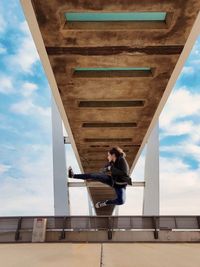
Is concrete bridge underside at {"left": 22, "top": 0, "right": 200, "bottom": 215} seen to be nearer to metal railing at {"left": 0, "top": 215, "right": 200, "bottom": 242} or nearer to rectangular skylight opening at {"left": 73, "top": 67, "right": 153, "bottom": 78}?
rectangular skylight opening at {"left": 73, "top": 67, "right": 153, "bottom": 78}

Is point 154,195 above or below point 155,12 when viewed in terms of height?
below

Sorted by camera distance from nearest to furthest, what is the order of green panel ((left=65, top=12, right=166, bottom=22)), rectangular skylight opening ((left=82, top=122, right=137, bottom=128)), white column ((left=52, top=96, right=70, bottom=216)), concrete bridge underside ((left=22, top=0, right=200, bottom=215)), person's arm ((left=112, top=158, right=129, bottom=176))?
concrete bridge underside ((left=22, top=0, right=200, bottom=215)) < person's arm ((left=112, top=158, right=129, bottom=176)) < green panel ((left=65, top=12, right=166, bottom=22)) < rectangular skylight opening ((left=82, top=122, right=137, bottom=128)) < white column ((left=52, top=96, right=70, bottom=216))

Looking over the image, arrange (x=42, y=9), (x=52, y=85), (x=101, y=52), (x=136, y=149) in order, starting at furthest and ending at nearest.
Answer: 1. (x=136, y=149)
2. (x=52, y=85)
3. (x=101, y=52)
4. (x=42, y=9)

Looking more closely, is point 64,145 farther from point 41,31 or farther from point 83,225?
point 41,31

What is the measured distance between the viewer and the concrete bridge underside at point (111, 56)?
26.7 ft

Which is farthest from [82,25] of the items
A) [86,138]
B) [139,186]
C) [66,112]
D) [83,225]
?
[139,186]

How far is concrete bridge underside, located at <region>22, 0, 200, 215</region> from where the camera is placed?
8148mm

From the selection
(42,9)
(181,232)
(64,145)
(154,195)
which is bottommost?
(181,232)

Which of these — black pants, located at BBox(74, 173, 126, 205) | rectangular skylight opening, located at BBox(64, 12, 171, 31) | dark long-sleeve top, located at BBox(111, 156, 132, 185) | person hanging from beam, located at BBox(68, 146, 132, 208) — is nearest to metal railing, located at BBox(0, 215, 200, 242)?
black pants, located at BBox(74, 173, 126, 205)

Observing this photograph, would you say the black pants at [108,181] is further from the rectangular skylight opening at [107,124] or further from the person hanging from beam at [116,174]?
the rectangular skylight opening at [107,124]

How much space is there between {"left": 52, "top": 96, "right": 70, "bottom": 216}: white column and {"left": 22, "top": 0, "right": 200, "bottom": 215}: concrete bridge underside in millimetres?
12782

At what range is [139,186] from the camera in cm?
3684

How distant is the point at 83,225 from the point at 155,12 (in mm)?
12090
